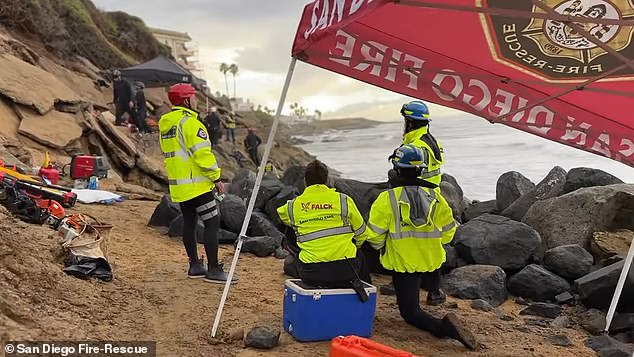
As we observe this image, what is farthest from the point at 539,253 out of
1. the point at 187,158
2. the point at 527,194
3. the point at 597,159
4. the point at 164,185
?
the point at 597,159

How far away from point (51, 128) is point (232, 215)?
20.9 feet

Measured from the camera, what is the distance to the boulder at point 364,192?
25.4 feet

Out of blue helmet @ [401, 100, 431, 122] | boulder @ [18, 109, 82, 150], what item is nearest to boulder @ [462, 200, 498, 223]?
blue helmet @ [401, 100, 431, 122]

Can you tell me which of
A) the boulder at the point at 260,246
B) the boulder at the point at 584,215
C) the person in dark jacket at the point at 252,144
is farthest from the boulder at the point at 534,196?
the person in dark jacket at the point at 252,144

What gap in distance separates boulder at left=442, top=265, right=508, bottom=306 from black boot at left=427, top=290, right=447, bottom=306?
14.3 inches

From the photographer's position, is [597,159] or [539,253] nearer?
[539,253]

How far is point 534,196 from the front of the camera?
29.5 feet

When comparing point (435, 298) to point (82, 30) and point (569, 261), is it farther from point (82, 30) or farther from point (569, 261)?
point (82, 30)

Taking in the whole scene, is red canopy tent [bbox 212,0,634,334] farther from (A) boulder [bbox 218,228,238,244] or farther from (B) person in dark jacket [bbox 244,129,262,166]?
(B) person in dark jacket [bbox 244,129,262,166]

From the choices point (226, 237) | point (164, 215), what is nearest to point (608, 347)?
point (226, 237)

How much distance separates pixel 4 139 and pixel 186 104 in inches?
267

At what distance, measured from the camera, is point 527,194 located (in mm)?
9062

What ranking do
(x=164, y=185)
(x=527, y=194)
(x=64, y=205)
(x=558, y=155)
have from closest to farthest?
Result: (x=64, y=205), (x=527, y=194), (x=164, y=185), (x=558, y=155)

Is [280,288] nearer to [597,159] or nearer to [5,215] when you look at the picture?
[5,215]
